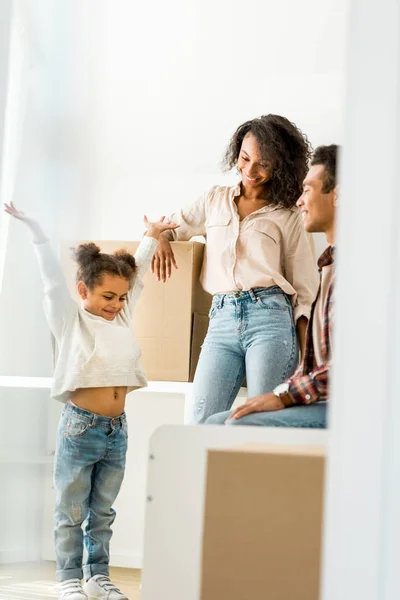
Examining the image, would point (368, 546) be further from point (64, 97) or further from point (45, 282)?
point (64, 97)

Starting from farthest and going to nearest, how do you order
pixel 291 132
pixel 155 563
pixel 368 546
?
pixel 291 132
pixel 155 563
pixel 368 546

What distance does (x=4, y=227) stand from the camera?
1956mm

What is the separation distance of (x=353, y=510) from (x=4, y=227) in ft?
4.27

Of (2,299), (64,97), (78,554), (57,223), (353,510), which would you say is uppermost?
(64,97)

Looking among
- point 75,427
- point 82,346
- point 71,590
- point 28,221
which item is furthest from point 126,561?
point 28,221

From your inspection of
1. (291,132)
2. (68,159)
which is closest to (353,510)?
(291,132)

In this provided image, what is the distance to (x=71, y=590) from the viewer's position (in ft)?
6.31

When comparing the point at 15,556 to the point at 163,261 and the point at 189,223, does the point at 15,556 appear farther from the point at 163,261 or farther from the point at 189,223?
the point at 189,223

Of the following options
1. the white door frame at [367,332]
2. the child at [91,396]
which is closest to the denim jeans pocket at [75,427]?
the child at [91,396]

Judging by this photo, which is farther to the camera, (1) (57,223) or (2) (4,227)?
(1) (57,223)

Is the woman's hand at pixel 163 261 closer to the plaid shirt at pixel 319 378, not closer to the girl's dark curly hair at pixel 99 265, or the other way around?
the girl's dark curly hair at pixel 99 265

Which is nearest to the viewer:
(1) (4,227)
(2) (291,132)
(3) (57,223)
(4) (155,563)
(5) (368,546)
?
(5) (368,546)

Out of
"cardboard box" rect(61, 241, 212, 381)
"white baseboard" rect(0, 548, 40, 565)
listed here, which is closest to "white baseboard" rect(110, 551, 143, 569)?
"white baseboard" rect(0, 548, 40, 565)

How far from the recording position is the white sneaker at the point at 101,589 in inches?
77.7
